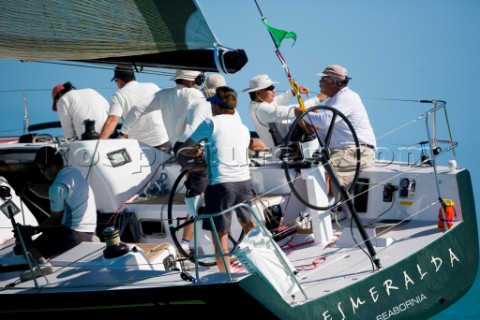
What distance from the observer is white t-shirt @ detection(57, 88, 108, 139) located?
793 cm

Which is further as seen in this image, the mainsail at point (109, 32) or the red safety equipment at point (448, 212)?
the red safety equipment at point (448, 212)

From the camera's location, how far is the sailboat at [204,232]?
4.89m

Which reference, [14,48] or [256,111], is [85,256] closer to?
[14,48]

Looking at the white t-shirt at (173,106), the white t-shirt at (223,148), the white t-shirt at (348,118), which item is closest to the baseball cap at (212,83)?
the white t-shirt at (173,106)

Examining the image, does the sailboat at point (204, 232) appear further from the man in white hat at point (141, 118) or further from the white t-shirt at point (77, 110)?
the white t-shirt at point (77, 110)

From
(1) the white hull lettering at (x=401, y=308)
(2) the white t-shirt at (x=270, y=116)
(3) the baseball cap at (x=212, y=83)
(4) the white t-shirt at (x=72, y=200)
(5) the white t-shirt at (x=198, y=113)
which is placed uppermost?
(3) the baseball cap at (x=212, y=83)

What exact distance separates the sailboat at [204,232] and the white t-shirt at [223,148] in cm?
33

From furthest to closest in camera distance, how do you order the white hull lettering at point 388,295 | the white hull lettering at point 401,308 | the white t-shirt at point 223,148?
the white t-shirt at point 223,148
the white hull lettering at point 401,308
the white hull lettering at point 388,295

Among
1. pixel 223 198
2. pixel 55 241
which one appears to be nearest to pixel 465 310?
pixel 223 198

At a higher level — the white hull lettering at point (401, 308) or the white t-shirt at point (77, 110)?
the white t-shirt at point (77, 110)

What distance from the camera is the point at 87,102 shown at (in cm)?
798

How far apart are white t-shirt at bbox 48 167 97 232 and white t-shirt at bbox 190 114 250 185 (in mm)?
784

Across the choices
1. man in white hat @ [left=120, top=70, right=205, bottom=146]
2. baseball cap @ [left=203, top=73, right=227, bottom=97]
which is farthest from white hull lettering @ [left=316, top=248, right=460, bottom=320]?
baseball cap @ [left=203, top=73, right=227, bottom=97]

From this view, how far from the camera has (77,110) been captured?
7930 millimetres
